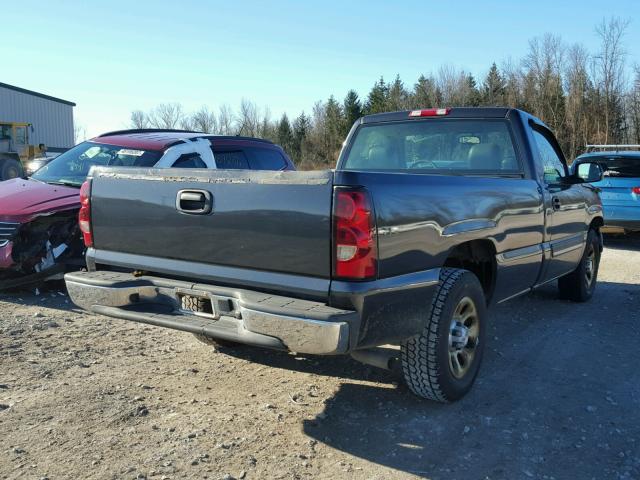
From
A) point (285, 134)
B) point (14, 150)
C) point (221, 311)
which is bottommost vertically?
point (221, 311)

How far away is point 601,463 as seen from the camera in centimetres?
316

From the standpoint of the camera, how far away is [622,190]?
10.4 m

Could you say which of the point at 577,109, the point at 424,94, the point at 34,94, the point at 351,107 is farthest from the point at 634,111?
the point at 34,94

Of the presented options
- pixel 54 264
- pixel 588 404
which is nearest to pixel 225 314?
pixel 588 404

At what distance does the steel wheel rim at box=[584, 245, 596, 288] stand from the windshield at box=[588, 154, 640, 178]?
4.36m

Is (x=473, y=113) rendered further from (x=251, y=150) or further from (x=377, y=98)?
(x=377, y=98)

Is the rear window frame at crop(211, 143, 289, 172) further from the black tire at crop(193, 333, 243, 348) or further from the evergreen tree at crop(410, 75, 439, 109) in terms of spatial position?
the evergreen tree at crop(410, 75, 439, 109)

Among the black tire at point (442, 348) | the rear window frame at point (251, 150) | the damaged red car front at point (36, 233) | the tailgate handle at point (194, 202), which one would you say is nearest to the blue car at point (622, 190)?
the rear window frame at point (251, 150)

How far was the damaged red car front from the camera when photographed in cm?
624

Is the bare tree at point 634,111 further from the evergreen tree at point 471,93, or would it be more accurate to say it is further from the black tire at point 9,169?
the black tire at point 9,169

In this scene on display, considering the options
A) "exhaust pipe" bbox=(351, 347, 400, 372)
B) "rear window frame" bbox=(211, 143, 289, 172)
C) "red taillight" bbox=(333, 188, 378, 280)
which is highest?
"rear window frame" bbox=(211, 143, 289, 172)

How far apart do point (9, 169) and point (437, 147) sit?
2085 cm

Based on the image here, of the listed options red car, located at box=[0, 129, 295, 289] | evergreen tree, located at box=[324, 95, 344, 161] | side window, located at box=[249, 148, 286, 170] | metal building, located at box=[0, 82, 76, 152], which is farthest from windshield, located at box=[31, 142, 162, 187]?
evergreen tree, located at box=[324, 95, 344, 161]

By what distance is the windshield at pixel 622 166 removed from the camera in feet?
34.2
